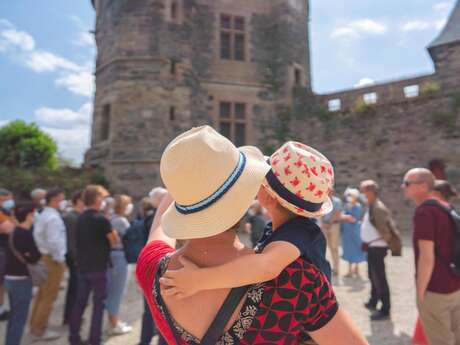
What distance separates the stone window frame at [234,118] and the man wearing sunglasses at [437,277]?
1060 centimetres

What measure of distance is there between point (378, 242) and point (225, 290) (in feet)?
13.7

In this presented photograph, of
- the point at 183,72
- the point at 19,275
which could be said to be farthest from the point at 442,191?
Result: the point at 183,72

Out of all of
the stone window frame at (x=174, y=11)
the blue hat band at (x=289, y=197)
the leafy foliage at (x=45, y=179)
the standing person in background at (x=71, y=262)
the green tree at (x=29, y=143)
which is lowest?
the standing person in background at (x=71, y=262)

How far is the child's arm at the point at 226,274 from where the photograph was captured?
38.6 inches

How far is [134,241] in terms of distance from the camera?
13.6 feet

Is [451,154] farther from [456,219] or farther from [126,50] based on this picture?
[126,50]

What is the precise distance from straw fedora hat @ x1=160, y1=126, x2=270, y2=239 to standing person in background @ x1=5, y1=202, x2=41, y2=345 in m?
3.21

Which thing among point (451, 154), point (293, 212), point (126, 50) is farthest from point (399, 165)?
point (293, 212)

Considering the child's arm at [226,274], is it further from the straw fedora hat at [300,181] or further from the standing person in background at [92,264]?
the standing person in background at [92,264]

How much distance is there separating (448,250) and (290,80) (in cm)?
1186

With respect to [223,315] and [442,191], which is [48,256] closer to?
[223,315]

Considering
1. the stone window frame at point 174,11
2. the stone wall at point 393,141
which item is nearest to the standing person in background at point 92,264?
the stone window frame at point 174,11

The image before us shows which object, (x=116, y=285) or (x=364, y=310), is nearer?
(x=116, y=285)

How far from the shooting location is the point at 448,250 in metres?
2.72
